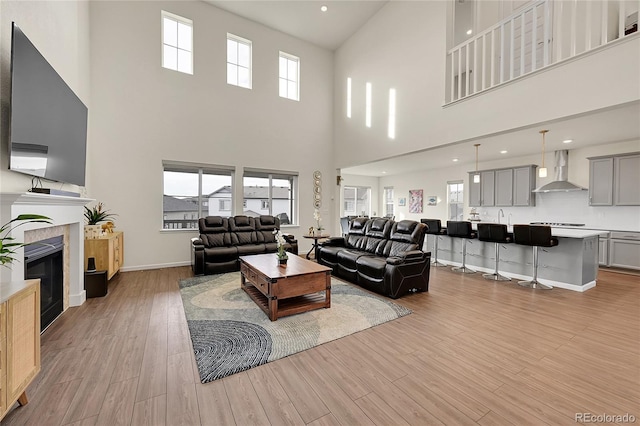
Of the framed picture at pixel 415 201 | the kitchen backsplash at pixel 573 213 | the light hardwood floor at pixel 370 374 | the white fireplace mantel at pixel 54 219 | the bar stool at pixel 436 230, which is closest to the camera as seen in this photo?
the light hardwood floor at pixel 370 374

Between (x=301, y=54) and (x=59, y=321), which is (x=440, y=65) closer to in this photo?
(x=301, y=54)

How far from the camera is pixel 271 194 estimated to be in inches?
278

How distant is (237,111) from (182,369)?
225 inches

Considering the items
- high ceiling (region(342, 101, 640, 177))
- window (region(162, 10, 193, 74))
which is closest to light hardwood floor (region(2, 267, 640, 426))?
high ceiling (region(342, 101, 640, 177))

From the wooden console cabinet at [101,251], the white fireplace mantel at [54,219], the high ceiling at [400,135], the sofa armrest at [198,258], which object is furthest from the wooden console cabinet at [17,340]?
the high ceiling at [400,135]

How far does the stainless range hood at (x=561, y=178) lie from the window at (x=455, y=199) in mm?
2079

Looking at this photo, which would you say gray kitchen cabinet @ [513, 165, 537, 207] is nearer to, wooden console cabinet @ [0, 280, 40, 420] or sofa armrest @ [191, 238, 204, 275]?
sofa armrest @ [191, 238, 204, 275]

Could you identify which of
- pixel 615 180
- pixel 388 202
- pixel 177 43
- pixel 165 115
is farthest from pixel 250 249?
pixel 615 180

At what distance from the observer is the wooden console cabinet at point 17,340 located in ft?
4.82

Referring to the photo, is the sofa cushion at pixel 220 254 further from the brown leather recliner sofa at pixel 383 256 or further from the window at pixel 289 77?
the window at pixel 289 77

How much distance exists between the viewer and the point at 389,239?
4.61 m

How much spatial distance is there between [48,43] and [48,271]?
257cm

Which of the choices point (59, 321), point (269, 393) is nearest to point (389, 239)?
point (269, 393)

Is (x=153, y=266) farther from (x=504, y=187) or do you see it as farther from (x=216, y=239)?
(x=504, y=187)
